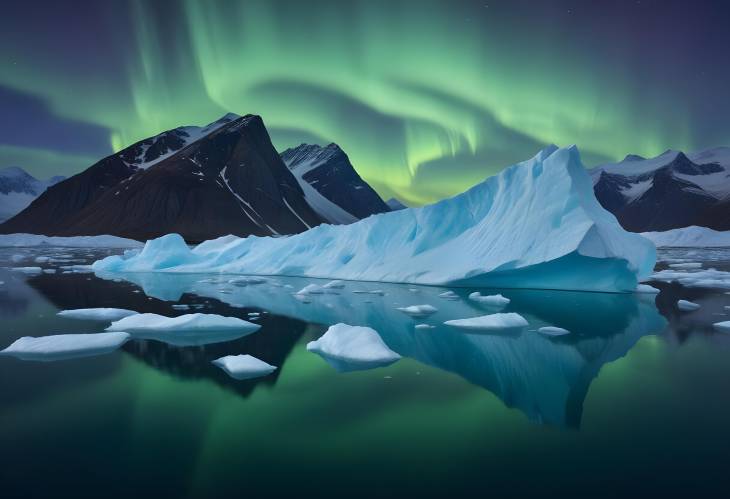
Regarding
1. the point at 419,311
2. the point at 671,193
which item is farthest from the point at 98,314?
the point at 671,193

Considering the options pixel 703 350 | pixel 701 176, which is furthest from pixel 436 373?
pixel 701 176

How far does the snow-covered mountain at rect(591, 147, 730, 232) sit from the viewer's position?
14875cm

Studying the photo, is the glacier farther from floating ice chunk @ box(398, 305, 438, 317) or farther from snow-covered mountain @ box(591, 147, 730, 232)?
snow-covered mountain @ box(591, 147, 730, 232)

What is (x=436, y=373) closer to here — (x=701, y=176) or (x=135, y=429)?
(x=135, y=429)

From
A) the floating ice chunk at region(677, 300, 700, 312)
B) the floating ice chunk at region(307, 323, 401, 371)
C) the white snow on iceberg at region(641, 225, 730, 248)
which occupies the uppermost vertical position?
the white snow on iceberg at region(641, 225, 730, 248)

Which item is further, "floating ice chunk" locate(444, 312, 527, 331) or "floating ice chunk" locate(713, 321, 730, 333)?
"floating ice chunk" locate(444, 312, 527, 331)

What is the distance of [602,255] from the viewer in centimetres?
1159

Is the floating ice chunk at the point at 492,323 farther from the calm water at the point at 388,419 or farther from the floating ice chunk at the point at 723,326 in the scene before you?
the floating ice chunk at the point at 723,326

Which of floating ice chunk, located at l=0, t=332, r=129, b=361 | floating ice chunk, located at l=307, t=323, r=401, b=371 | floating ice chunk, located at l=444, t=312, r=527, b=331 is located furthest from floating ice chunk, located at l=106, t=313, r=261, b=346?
floating ice chunk, located at l=444, t=312, r=527, b=331

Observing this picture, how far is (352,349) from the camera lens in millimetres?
6188

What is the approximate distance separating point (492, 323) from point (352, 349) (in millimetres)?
2908

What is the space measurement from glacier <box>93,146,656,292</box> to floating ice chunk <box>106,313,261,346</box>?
309 inches

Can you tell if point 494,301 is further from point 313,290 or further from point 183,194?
point 183,194

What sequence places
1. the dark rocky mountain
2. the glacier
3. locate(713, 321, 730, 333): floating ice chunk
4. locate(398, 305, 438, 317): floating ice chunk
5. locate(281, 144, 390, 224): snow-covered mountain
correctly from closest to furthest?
locate(713, 321, 730, 333): floating ice chunk → locate(398, 305, 438, 317): floating ice chunk → the glacier → the dark rocky mountain → locate(281, 144, 390, 224): snow-covered mountain
